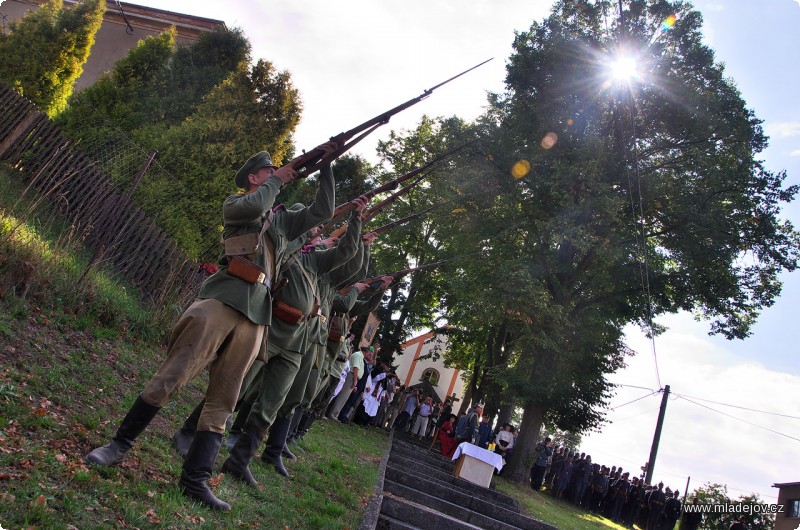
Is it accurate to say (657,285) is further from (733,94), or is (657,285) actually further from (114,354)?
(114,354)

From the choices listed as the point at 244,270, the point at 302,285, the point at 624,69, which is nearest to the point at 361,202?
the point at 302,285

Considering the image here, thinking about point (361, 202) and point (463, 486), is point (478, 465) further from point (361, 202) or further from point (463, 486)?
point (361, 202)

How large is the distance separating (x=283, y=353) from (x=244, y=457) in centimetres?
95

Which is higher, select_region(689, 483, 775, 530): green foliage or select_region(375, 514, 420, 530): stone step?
select_region(689, 483, 775, 530): green foliage

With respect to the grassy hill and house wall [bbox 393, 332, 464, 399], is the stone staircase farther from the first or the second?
house wall [bbox 393, 332, 464, 399]

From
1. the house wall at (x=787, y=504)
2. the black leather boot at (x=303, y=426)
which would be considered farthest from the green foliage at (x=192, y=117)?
the house wall at (x=787, y=504)

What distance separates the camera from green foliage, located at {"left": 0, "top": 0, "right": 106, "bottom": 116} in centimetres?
1819

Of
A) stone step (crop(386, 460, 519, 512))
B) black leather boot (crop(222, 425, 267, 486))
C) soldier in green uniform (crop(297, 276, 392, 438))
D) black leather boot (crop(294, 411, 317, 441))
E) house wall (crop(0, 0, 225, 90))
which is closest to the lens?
black leather boot (crop(222, 425, 267, 486))

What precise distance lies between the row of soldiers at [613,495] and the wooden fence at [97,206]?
17.3 m

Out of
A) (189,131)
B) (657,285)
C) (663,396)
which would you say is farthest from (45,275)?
(663,396)

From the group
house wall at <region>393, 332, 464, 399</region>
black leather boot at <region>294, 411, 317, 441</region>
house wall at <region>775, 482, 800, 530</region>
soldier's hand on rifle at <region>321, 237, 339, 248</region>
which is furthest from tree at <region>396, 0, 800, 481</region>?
house wall at <region>393, 332, 464, 399</region>

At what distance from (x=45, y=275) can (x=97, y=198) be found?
3392 millimetres

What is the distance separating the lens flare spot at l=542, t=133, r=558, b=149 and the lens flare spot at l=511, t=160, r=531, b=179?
904 millimetres

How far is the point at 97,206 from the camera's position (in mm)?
10469
